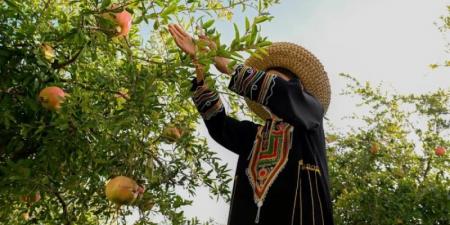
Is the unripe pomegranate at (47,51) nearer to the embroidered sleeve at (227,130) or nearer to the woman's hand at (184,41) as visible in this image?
the woman's hand at (184,41)

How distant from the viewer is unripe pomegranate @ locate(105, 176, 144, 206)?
1536 mm

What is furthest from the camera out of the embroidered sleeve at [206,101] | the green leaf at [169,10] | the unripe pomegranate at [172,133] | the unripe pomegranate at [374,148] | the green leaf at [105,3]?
the unripe pomegranate at [374,148]

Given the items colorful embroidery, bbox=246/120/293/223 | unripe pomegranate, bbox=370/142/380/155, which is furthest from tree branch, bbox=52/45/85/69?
unripe pomegranate, bbox=370/142/380/155

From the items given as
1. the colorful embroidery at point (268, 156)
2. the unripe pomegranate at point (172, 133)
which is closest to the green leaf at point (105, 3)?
the unripe pomegranate at point (172, 133)

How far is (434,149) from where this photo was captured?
18.8ft

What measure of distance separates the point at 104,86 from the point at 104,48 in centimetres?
14

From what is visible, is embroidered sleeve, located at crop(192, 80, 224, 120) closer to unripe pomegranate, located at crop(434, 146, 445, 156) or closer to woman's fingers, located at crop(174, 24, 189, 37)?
woman's fingers, located at crop(174, 24, 189, 37)

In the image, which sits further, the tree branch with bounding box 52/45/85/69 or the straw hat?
the straw hat

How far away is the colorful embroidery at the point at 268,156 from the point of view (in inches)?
74.2

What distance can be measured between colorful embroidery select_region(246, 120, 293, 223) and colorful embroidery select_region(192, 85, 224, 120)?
0.76 ft

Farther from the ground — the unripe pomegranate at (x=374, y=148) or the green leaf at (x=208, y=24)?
the unripe pomegranate at (x=374, y=148)

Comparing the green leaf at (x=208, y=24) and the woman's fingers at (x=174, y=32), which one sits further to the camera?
the woman's fingers at (x=174, y=32)

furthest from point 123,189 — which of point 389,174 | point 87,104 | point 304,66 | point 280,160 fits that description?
point 389,174

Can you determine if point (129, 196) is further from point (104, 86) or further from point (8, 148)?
point (8, 148)
